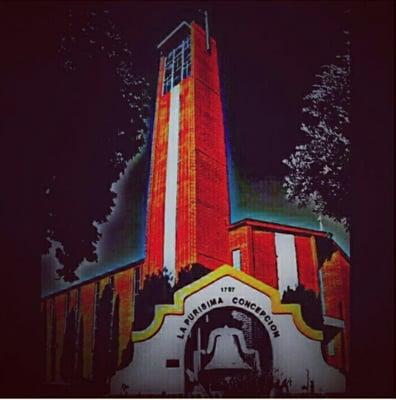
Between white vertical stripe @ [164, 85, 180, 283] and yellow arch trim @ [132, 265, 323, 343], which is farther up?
white vertical stripe @ [164, 85, 180, 283]

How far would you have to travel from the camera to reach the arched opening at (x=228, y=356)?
4137mm

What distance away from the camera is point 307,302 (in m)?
4.26

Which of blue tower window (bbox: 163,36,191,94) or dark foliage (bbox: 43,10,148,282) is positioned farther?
blue tower window (bbox: 163,36,191,94)

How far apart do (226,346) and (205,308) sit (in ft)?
1.02

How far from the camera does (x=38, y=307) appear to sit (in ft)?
14.1

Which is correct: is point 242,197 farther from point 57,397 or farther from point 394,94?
point 57,397

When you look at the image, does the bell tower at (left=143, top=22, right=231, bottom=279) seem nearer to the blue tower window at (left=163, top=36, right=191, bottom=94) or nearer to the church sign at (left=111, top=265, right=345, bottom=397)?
the blue tower window at (left=163, top=36, right=191, bottom=94)

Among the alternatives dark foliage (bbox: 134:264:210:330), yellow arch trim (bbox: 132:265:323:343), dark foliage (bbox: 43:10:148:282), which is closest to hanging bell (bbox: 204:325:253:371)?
yellow arch trim (bbox: 132:265:323:343)

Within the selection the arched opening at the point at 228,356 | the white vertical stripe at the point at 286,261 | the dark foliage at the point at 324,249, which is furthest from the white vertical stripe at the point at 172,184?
the dark foliage at the point at 324,249

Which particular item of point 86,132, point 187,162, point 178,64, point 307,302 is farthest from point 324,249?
point 86,132

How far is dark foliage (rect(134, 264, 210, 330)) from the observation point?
4.26 meters

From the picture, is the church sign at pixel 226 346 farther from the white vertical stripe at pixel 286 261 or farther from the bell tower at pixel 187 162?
the bell tower at pixel 187 162

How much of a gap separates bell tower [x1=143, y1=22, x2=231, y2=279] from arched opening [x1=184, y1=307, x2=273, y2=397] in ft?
1.39

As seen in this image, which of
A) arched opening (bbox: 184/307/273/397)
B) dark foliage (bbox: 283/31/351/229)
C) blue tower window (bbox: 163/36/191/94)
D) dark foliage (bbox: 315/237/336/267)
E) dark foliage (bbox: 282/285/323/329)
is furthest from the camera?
blue tower window (bbox: 163/36/191/94)
